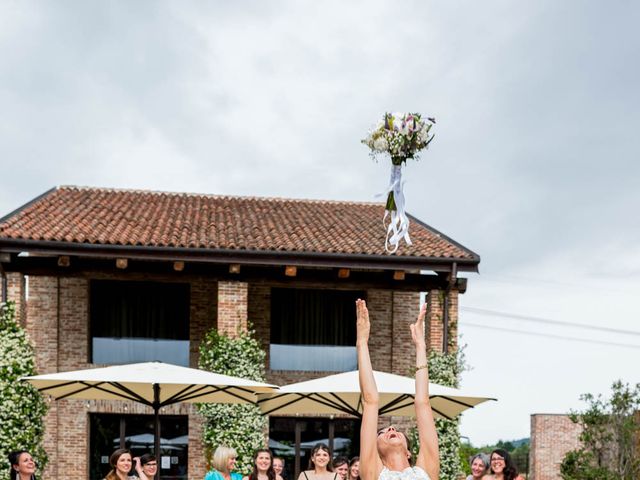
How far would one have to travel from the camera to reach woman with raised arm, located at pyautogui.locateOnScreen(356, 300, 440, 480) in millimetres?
4320

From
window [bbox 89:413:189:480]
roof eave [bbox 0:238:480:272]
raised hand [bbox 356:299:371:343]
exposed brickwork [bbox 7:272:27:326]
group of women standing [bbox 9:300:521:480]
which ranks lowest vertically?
window [bbox 89:413:189:480]

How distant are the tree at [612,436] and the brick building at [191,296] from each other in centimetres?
541

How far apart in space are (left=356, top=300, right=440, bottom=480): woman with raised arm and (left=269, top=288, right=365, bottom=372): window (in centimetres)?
1505

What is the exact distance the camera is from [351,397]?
11.7m

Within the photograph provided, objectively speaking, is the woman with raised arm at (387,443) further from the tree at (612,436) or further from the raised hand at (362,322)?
the tree at (612,436)

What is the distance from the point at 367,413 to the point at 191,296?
601 inches

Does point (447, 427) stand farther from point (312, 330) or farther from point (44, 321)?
point (44, 321)

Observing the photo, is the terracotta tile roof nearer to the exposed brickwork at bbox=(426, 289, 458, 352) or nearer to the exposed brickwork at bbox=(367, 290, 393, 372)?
the exposed brickwork at bbox=(426, 289, 458, 352)

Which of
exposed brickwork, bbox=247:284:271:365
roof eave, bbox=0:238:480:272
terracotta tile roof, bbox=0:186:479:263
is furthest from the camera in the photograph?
exposed brickwork, bbox=247:284:271:365

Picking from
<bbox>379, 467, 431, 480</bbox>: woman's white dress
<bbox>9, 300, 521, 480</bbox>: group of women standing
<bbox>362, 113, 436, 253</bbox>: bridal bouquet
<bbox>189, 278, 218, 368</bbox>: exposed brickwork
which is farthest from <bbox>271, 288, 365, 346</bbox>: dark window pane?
<bbox>379, 467, 431, 480</bbox>: woman's white dress

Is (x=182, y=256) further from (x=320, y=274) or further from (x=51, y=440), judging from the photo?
(x=51, y=440)

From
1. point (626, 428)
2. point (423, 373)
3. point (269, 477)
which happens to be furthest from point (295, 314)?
point (423, 373)

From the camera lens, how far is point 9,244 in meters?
17.4

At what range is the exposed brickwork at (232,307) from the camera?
17.7m
